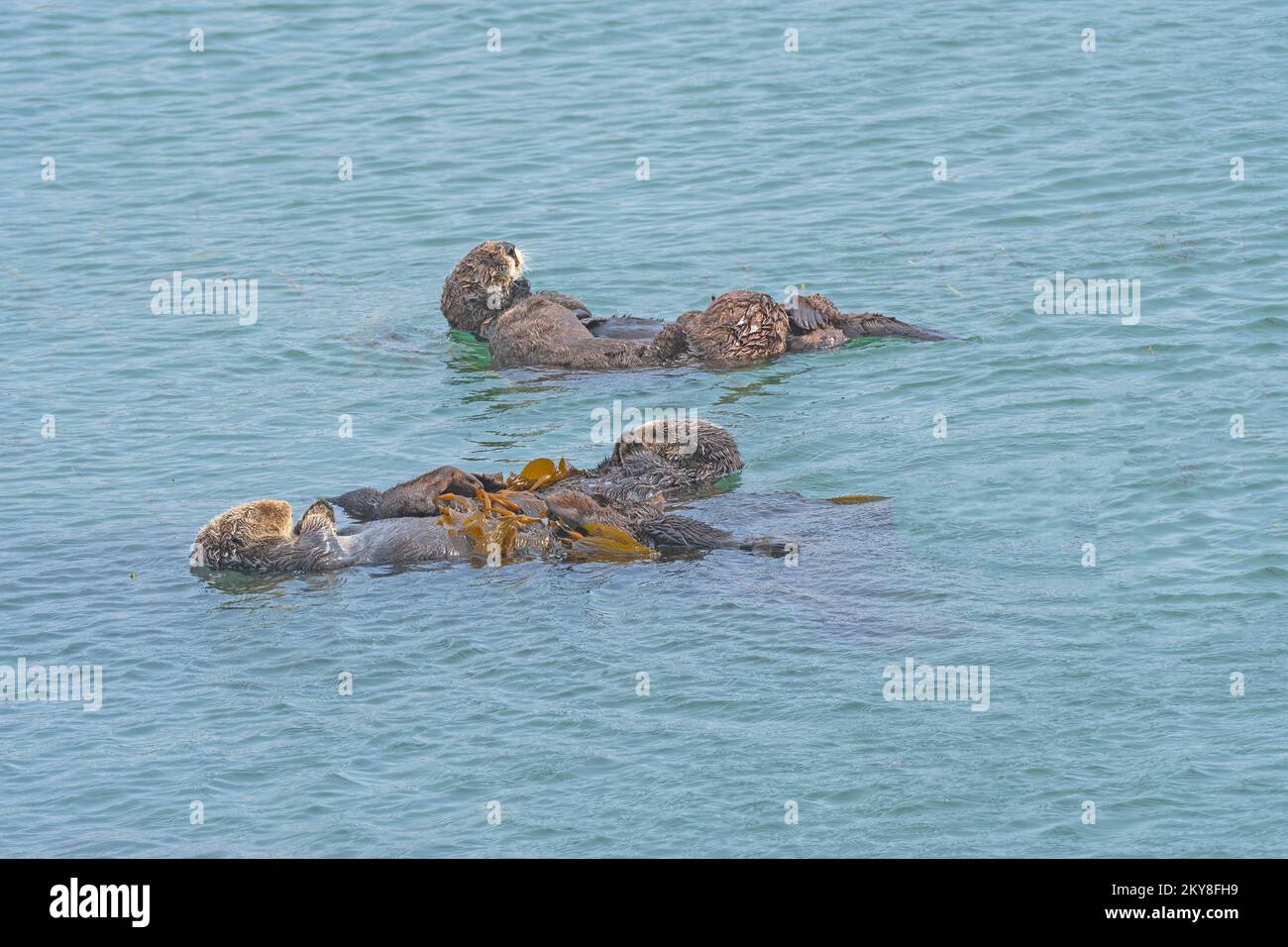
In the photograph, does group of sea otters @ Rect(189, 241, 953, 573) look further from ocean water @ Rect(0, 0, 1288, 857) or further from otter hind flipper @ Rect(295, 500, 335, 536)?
ocean water @ Rect(0, 0, 1288, 857)

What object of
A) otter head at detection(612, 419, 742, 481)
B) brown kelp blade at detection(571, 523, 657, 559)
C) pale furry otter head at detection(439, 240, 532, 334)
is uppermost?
pale furry otter head at detection(439, 240, 532, 334)

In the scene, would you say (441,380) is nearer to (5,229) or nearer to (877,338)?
(877,338)

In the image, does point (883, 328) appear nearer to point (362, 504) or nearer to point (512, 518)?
point (512, 518)

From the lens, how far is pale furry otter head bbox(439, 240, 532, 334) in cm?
1191

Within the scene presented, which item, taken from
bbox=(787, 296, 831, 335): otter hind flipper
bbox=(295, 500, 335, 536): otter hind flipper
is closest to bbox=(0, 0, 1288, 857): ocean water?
bbox=(295, 500, 335, 536): otter hind flipper

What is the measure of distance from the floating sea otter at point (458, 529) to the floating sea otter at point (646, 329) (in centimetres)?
258

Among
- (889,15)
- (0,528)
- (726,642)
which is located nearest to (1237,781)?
(726,642)

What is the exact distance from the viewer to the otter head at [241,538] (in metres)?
8.27

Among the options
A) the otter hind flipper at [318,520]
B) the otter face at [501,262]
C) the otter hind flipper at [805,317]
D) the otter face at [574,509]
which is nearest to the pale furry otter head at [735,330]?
the otter hind flipper at [805,317]

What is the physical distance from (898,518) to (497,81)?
35.0 ft

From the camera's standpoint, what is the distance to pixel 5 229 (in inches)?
592

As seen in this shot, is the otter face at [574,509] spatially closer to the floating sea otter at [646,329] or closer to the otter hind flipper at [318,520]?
the otter hind flipper at [318,520]

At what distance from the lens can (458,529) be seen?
8211 millimetres

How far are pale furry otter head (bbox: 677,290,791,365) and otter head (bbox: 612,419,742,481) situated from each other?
209cm
